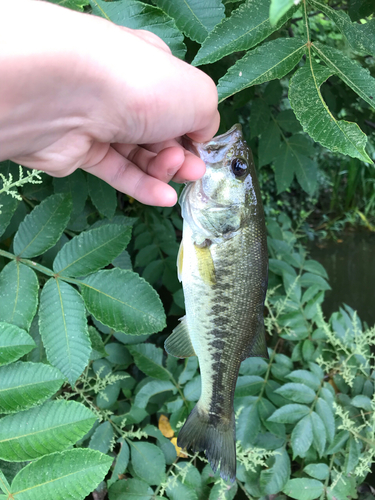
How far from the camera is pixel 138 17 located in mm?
889

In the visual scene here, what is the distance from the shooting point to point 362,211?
15.8 ft

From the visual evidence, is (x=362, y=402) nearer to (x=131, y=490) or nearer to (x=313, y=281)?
(x=313, y=281)

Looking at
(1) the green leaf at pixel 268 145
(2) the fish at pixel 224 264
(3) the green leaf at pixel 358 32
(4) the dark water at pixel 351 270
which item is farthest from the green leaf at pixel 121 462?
(4) the dark water at pixel 351 270

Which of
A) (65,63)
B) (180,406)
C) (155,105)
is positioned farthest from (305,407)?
(65,63)

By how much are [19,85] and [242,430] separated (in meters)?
1.58

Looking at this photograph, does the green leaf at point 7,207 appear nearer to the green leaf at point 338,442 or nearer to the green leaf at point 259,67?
the green leaf at point 259,67

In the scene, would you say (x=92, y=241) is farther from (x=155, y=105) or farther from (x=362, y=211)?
(x=362, y=211)

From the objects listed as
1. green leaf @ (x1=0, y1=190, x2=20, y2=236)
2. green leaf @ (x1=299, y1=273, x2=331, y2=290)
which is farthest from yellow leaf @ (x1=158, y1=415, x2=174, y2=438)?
green leaf @ (x1=0, y1=190, x2=20, y2=236)

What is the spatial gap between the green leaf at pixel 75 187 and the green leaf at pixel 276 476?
54.0 inches

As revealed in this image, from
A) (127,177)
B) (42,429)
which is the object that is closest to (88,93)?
(127,177)

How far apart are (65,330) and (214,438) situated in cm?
72

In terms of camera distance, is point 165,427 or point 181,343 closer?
point 181,343

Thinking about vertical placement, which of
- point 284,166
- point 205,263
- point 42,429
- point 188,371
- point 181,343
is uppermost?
point 284,166

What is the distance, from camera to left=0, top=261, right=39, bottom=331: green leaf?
3.50ft
